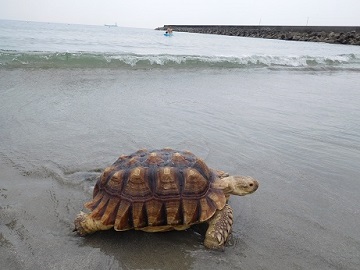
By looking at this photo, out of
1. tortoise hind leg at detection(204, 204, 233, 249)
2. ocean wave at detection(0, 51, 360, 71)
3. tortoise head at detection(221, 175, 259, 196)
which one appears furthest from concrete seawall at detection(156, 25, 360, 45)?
tortoise hind leg at detection(204, 204, 233, 249)

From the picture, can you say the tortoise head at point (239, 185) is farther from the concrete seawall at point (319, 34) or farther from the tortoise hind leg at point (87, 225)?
the concrete seawall at point (319, 34)

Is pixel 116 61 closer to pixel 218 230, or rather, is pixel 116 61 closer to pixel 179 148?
pixel 179 148

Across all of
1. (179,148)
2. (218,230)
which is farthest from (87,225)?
(179,148)

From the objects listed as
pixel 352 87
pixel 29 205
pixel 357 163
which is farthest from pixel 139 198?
pixel 352 87

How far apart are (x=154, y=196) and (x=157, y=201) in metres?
0.05

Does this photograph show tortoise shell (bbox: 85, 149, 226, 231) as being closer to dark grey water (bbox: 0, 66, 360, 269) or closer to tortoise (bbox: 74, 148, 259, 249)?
tortoise (bbox: 74, 148, 259, 249)

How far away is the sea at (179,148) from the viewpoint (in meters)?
2.47

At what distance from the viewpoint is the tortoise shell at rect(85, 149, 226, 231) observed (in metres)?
2.53

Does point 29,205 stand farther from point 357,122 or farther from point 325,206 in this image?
point 357,122

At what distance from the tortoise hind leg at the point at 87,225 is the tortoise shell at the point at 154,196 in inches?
1.6

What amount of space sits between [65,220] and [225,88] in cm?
721

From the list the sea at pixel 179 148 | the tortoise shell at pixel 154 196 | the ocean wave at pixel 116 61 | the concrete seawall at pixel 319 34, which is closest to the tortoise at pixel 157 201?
the tortoise shell at pixel 154 196

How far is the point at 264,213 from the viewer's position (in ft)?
10.1

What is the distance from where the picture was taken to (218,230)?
8.27 feet
